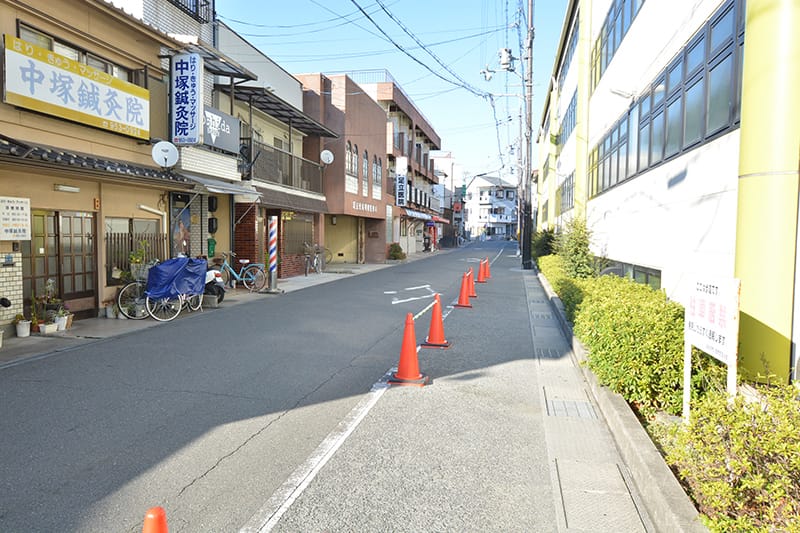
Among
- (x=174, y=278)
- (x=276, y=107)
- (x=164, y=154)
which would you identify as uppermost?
(x=276, y=107)

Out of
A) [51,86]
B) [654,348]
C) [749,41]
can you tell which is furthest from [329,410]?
[51,86]

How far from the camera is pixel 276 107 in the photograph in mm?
19016

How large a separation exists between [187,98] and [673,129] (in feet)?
33.5

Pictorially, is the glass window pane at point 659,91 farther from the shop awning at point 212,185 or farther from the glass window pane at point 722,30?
the shop awning at point 212,185

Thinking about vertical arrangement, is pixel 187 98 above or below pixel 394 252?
above

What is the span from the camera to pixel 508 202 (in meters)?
107

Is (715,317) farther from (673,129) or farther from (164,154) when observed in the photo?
(164,154)

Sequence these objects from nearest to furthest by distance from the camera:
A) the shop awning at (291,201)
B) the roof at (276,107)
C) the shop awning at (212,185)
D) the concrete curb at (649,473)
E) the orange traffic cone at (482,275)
Answer: the concrete curb at (649,473)
the shop awning at (212,185)
the roof at (276,107)
the shop awning at (291,201)
the orange traffic cone at (482,275)

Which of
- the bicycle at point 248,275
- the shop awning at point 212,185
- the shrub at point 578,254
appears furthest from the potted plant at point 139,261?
the shrub at point 578,254

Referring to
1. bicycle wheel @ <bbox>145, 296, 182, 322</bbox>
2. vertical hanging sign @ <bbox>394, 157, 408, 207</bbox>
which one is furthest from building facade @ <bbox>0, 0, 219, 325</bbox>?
vertical hanging sign @ <bbox>394, 157, 408, 207</bbox>

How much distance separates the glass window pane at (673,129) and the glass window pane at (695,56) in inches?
21.1

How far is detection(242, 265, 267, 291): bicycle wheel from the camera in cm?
1697

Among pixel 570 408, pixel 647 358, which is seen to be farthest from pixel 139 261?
pixel 647 358

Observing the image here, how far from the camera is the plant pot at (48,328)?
9.63m
